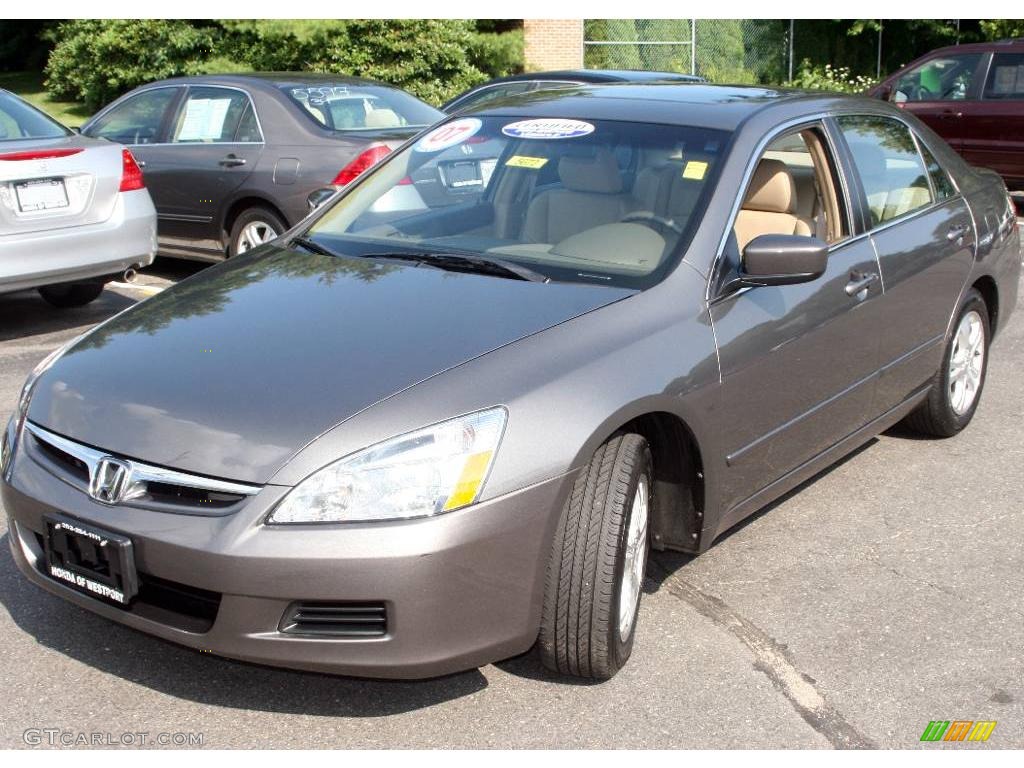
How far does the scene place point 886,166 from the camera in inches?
205

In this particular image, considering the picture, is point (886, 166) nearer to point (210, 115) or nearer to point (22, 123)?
point (22, 123)

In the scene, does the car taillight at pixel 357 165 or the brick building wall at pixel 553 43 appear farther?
the brick building wall at pixel 553 43

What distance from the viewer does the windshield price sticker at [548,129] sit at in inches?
180

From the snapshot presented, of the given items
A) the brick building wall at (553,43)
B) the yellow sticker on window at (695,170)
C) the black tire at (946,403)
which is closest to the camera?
the yellow sticker on window at (695,170)

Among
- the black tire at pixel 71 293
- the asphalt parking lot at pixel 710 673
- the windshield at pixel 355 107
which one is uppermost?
the windshield at pixel 355 107

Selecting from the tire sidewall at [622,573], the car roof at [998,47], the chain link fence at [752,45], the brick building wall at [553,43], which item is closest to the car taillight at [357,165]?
the tire sidewall at [622,573]

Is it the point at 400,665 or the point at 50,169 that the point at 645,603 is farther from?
the point at 50,169

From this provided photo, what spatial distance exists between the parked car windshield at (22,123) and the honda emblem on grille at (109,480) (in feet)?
16.3

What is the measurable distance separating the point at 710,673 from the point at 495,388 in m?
1.09

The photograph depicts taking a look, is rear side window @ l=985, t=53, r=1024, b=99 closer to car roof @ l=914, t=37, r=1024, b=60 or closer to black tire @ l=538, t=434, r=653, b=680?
car roof @ l=914, t=37, r=1024, b=60

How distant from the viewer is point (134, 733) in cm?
332

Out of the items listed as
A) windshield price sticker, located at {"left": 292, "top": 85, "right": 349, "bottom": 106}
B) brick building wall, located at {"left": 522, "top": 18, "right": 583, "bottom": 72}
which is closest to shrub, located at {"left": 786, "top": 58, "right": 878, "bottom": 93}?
brick building wall, located at {"left": 522, "top": 18, "right": 583, "bottom": 72}

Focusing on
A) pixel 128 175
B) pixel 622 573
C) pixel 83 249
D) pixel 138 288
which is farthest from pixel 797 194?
pixel 138 288

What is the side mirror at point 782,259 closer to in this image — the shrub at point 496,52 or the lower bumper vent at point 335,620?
the lower bumper vent at point 335,620
